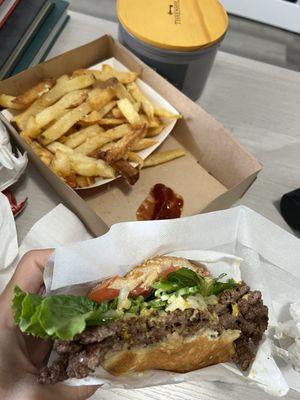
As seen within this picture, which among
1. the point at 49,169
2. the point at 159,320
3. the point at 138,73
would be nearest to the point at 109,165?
the point at 49,169

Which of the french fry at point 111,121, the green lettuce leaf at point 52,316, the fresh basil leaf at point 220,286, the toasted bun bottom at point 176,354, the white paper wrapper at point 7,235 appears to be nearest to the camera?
the green lettuce leaf at point 52,316

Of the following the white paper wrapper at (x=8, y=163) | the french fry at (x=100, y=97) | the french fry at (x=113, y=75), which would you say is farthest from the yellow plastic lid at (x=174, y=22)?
the white paper wrapper at (x=8, y=163)

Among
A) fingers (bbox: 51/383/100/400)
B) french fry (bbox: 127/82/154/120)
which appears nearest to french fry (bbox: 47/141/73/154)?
french fry (bbox: 127/82/154/120)

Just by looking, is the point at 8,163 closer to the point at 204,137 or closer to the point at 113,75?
the point at 113,75

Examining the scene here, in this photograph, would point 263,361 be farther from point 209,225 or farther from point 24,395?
point 24,395

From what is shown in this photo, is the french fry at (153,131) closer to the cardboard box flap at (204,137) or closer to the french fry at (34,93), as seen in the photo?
the cardboard box flap at (204,137)

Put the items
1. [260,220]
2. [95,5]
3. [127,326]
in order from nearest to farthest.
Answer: [127,326]
[260,220]
[95,5]

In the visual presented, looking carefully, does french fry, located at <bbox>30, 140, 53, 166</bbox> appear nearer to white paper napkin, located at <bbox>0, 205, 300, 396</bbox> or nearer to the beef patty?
white paper napkin, located at <bbox>0, 205, 300, 396</bbox>
